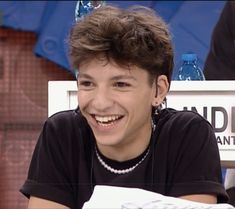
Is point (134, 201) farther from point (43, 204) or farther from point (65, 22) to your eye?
point (65, 22)

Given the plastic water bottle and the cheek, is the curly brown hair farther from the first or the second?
the plastic water bottle

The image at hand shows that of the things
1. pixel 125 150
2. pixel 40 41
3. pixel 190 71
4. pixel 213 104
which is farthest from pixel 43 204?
pixel 40 41

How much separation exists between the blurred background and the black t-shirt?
1580mm

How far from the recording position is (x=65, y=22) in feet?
11.0

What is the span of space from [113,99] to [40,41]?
1910 millimetres

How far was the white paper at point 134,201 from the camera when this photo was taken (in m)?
1.29

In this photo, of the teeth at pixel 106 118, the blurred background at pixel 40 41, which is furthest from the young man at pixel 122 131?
the blurred background at pixel 40 41

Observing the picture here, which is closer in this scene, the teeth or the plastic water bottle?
the teeth

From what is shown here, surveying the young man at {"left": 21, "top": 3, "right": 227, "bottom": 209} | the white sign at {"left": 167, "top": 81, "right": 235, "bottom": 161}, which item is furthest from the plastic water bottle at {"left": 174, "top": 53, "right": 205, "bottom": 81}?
the young man at {"left": 21, "top": 3, "right": 227, "bottom": 209}

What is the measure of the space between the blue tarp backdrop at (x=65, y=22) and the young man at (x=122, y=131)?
1.66 meters

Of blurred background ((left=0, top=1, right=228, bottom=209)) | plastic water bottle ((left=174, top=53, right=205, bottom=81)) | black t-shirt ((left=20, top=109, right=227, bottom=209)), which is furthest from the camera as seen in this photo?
blurred background ((left=0, top=1, right=228, bottom=209))

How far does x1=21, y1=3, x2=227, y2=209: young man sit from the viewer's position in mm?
1514

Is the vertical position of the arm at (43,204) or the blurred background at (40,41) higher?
the blurred background at (40,41)

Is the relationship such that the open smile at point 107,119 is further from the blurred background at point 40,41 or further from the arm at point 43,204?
the blurred background at point 40,41
